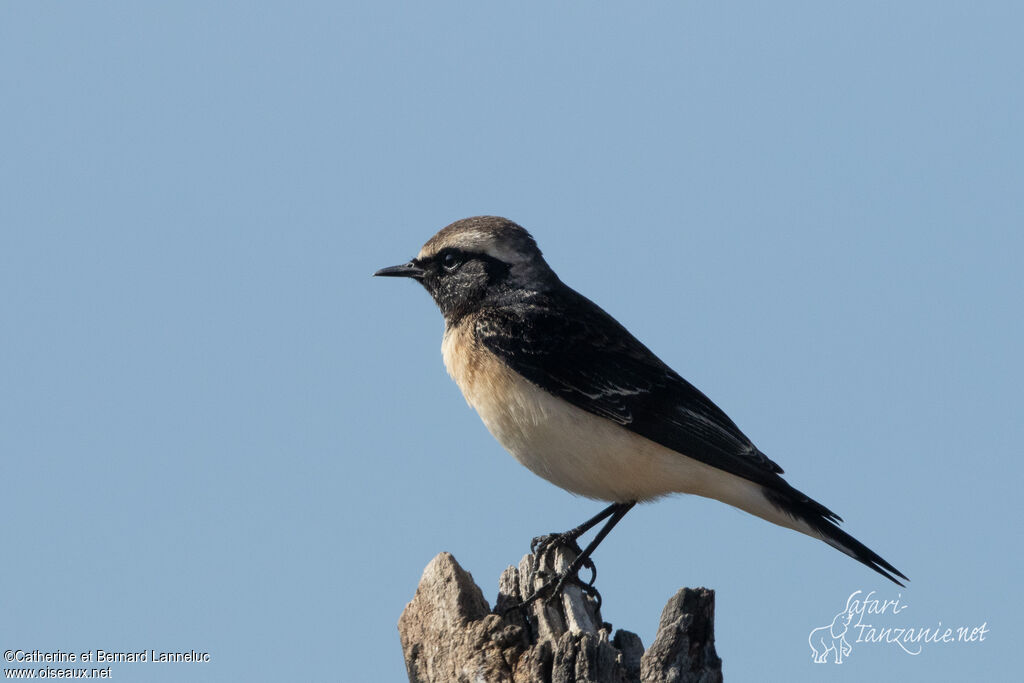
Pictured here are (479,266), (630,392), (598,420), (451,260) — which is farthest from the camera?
(451,260)

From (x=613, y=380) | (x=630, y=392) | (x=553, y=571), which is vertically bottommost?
(x=553, y=571)

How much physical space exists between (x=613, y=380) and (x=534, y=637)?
6.87 feet

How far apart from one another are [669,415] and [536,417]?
110 cm

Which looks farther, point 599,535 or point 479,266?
point 479,266

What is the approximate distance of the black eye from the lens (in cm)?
895

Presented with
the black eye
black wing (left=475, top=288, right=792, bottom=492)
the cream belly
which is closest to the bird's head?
the black eye

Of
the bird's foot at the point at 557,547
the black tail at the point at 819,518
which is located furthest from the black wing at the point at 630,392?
the bird's foot at the point at 557,547

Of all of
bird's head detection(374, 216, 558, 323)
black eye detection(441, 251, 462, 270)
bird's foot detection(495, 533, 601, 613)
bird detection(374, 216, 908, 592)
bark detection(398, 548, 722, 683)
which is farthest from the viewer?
black eye detection(441, 251, 462, 270)

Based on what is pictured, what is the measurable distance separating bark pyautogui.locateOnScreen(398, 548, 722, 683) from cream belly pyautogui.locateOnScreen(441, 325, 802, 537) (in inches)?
29.5

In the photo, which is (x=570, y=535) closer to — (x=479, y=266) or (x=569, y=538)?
(x=569, y=538)

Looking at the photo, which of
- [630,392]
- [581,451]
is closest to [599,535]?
[581,451]

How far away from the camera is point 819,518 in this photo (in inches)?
319

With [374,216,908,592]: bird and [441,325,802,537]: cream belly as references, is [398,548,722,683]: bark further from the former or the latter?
[441,325,802,537]: cream belly

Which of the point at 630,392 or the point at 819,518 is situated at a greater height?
the point at 630,392
